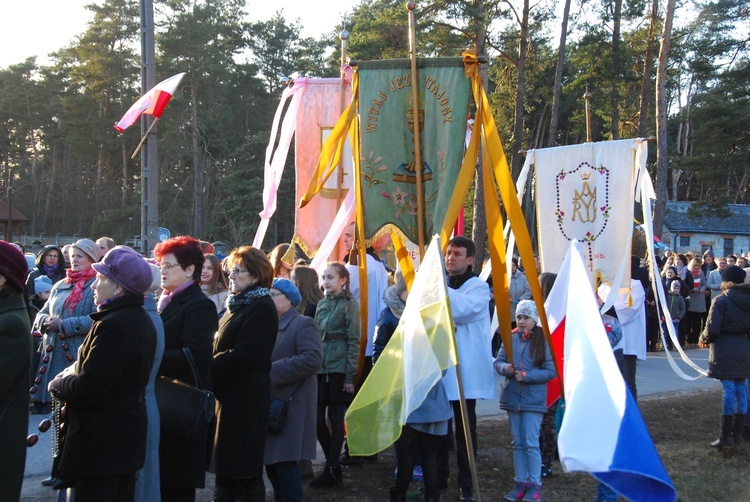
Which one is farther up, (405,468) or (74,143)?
(74,143)

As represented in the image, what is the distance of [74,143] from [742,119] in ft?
114

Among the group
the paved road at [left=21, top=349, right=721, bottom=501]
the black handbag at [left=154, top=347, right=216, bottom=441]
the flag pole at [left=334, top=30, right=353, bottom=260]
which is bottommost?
the paved road at [left=21, top=349, right=721, bottom=501]

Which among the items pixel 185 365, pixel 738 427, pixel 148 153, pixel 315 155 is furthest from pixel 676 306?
pixel 185 365

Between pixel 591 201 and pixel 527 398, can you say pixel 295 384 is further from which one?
pixel 591 201

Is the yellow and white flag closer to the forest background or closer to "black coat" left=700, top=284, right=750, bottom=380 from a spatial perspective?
"black coat" left=700, top=284, right=750, bottom=380

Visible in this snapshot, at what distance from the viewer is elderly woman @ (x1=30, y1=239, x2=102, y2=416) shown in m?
6.55

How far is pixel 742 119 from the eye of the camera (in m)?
27.3

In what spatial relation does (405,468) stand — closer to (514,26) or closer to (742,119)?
(514,26)

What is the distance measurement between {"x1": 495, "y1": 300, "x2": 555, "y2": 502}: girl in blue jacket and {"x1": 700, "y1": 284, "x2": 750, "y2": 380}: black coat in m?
2.50

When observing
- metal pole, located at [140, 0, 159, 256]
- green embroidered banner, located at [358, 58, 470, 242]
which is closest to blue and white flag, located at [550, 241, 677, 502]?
green embroidered banner, located at [358, 58, 470, 242]

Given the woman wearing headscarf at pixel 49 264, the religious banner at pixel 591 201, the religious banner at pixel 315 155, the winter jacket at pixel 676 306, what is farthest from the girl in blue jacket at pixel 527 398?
the winter jacket at pixel 676 306

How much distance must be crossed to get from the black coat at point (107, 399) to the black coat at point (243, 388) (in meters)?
0.84

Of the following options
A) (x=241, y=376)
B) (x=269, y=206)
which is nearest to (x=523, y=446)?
(x=241, y=376)

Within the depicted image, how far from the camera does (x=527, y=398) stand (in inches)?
229
